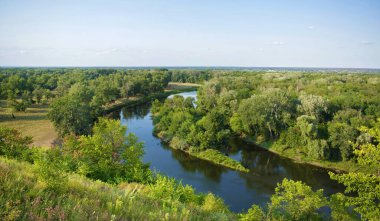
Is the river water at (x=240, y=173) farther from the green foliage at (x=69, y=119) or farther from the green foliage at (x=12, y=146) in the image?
the green foliage at (x=12, y=146)

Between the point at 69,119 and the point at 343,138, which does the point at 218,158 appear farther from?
the point at 69,119

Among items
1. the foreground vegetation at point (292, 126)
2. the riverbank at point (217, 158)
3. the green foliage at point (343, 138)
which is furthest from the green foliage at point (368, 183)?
the green foliage at point (343, 138)

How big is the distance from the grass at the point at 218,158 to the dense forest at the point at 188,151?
17 cm

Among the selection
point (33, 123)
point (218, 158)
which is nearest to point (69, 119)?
point (33, 123)

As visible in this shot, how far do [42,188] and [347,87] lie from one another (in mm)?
72503

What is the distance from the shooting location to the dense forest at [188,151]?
24.7 feet

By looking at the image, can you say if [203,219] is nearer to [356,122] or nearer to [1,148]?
[1,148]

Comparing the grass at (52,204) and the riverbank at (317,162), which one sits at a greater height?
the grass at (52,204)

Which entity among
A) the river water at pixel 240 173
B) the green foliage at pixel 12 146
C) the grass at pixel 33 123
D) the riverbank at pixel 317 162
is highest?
the green foliage at pixel 12 146

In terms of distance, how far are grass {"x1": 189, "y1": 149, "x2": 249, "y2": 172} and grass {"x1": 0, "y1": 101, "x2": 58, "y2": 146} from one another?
25.4 meters

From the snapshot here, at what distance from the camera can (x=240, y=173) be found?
3678 centimetres

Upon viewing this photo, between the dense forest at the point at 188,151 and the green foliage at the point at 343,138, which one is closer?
the dense forest at the point at 188,151

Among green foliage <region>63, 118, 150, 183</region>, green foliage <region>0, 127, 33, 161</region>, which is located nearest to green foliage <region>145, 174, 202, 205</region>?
green foliage <region>63, 118, 150, 183</region>

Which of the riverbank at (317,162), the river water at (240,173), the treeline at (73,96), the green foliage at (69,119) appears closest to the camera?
the river water at (240,173)
